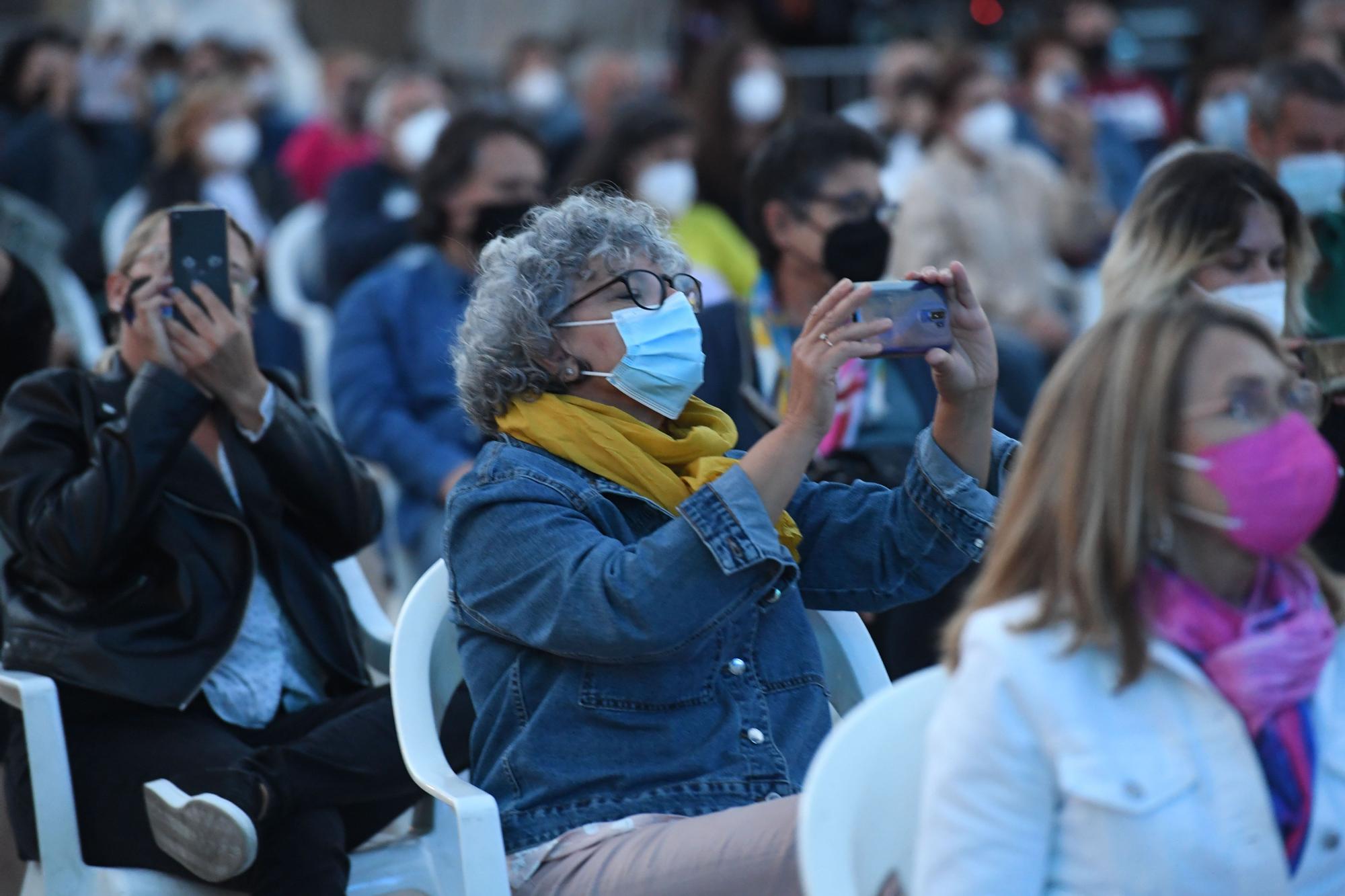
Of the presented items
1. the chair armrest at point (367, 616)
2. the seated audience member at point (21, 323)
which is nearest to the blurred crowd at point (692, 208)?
the seated audience member at point (21, 323)

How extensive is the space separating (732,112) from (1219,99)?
240 cm

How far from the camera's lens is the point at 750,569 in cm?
208

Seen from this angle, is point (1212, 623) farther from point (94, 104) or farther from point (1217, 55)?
point (94, 104)

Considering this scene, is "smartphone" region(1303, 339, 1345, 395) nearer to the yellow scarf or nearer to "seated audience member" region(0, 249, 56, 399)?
the yellow scarf

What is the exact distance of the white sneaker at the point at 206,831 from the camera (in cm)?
241

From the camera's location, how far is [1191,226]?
2.97 metres

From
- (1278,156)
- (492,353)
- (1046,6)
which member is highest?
(492,353)

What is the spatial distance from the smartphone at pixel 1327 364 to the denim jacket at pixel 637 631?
90cm

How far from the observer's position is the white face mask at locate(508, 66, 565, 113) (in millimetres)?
10602

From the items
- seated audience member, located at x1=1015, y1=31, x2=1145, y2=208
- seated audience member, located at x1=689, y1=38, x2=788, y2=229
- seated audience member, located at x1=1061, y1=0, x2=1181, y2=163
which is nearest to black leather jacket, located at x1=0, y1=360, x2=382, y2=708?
seated audience member, located at x1=689, y1=38, x2=788, y2=229

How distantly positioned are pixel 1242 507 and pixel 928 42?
387 inches

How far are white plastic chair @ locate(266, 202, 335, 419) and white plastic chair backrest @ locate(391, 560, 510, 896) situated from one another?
3589 millimetres

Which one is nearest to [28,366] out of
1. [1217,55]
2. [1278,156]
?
[1278,156]

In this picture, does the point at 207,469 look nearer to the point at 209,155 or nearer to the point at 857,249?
the point at 857,249
